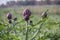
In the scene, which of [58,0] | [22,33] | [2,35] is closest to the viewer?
[2,35]

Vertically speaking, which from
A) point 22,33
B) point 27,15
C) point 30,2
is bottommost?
point 30,2

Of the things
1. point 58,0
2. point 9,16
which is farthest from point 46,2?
point 9,16

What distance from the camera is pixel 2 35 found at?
90 centimetres

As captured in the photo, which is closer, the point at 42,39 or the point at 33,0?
the point at 42,39

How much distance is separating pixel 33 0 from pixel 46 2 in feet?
6.41

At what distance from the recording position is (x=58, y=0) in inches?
862

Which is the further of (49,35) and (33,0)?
(33,0)

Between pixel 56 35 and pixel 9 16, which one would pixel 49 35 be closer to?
pixel 56 35

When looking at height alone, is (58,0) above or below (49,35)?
below

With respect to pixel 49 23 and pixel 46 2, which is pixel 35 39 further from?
pixel 46 2

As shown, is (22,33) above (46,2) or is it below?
above

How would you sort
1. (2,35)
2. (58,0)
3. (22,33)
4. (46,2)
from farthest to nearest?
1. (58,0)
2. (46,2)
3. (22,33)
4. (2,35)

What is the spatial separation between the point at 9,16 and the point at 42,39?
0.32m

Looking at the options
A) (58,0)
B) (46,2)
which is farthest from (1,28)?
(58,0)
